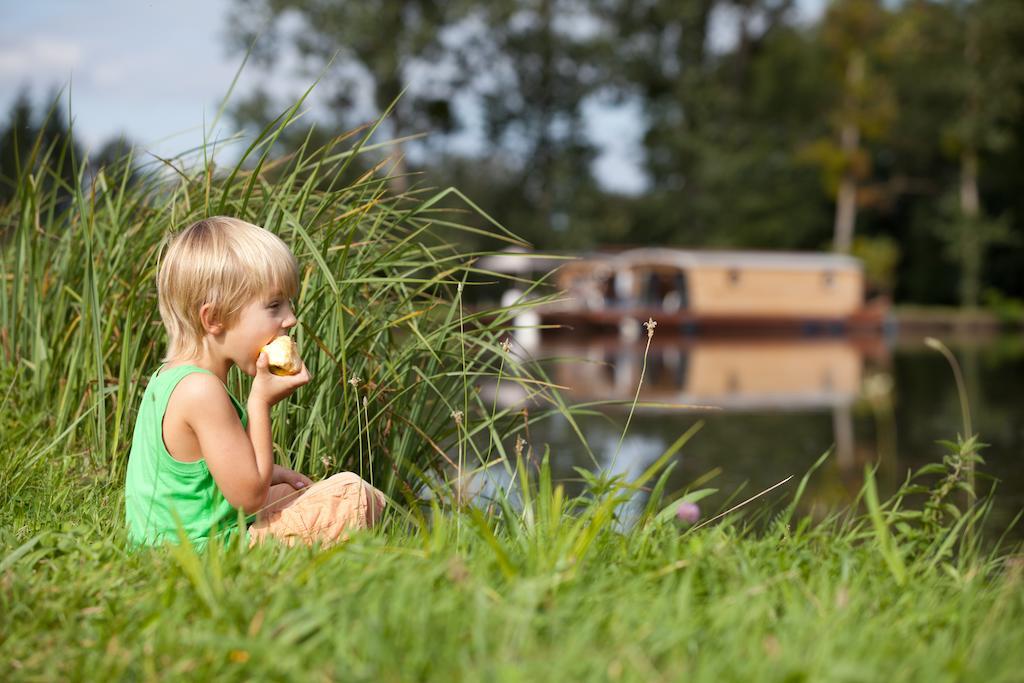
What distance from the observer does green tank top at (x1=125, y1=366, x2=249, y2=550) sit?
2090 millimetres

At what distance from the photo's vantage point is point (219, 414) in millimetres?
2027

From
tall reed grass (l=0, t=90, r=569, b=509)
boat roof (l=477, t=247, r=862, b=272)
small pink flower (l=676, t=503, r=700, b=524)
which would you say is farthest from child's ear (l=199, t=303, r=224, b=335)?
boat roof (l=477, t=247, r=862, b=272)

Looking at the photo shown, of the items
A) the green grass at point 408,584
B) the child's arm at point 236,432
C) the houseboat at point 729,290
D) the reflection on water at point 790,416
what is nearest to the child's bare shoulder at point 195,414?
the child's arm at point 236,432

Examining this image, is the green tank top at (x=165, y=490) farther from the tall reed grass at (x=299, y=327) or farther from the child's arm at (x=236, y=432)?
the tall reed grass at (x=299, y=327)

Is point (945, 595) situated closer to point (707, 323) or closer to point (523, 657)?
point (523, 657)

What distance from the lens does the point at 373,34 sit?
75.5 feet

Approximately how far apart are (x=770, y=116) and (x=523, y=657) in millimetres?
34038

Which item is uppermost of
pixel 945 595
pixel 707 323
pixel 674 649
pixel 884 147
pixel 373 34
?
pixel 373 34

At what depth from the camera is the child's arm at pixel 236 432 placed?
2020mm

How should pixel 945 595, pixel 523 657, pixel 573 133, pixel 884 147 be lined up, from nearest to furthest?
pixel 523 657 < pixel 945 595 < pixel 573 133 < pixel 884 147

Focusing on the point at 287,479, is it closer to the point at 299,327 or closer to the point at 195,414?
the point at 195,414

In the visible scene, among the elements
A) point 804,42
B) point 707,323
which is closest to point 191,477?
point 707,323

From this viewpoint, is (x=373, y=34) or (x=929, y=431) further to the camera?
(x=373, y=34)

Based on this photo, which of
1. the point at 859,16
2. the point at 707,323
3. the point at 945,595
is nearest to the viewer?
the point at 945,595
